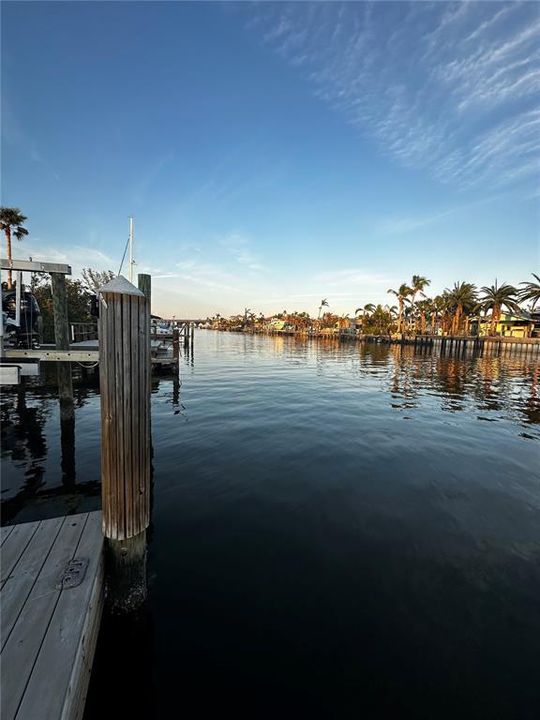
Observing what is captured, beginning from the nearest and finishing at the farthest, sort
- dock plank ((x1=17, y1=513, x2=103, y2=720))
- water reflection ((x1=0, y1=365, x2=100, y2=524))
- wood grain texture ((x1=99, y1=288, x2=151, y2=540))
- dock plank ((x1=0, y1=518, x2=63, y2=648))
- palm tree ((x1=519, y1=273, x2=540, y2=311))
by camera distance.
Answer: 1. dock plank ((x1=17, y1=513, x2=103, y2=720))
2. dock plank ((x1=0, y1=518, x2=63, y2=648))
3. wood grain texture ((x1=99, y1=288, x2=151, y2=540))
4. water reflection ((x1=0, y1=365, x2=100, y2=524))
5. palm tree ((x1=519, y1=273, x2=540, y2=311))

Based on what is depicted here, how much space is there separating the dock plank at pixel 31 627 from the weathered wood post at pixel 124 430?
0.52 metres

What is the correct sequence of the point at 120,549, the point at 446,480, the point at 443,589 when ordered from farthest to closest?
the point at 446,480 < the point at 443,589 < the point at 120,549

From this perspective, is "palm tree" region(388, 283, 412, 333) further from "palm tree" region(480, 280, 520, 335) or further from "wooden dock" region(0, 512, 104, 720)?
"wooden dock" region(0, 512, 104, 720)

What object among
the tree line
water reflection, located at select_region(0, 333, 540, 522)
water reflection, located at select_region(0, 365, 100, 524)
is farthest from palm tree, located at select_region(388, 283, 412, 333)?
water reflection, located at select_region(0, 365, 100, 524)

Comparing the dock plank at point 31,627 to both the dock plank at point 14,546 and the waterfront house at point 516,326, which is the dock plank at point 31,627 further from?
the waterfront house at point 516,326

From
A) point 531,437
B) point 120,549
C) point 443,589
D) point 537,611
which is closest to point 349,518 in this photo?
point 443,589

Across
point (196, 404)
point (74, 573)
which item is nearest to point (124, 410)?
point (74, 573)

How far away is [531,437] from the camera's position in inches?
451

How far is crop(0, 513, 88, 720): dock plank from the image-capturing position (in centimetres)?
234

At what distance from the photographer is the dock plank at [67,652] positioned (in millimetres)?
2299

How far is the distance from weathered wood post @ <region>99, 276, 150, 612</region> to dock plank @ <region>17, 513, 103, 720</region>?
0.98ft

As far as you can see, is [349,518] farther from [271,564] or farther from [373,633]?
[373,633]

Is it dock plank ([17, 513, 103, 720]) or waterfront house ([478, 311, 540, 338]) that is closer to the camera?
dock plank ([17, 513, 103, 720])

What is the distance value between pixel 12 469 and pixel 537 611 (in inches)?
407
